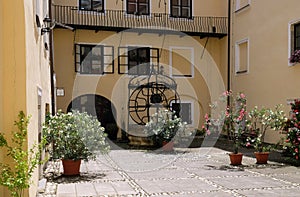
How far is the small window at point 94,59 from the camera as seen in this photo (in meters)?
15.2

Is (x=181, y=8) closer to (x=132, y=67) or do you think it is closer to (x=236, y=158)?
(x=132, y=67)

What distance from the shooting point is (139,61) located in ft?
52.9

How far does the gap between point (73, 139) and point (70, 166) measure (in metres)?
0.60

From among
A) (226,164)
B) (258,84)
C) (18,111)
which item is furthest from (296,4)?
(18,111)

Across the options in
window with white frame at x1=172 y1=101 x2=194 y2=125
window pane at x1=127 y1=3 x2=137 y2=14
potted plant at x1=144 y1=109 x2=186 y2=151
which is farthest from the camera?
window with white frame at x1=172 y1=101 x2=194 y2=125

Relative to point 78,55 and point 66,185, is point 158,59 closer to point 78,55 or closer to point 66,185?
point 78,55

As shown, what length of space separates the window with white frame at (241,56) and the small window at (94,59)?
18.2 ft

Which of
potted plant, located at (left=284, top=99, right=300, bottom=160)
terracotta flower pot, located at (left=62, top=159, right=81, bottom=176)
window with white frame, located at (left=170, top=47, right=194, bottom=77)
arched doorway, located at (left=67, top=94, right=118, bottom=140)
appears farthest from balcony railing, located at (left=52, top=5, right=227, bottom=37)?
terracotta flower pot, located at (left=62, top=159, right=81, bottom=176)

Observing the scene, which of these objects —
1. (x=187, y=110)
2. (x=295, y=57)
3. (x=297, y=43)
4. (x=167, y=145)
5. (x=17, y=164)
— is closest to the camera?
(x=17, y=164)

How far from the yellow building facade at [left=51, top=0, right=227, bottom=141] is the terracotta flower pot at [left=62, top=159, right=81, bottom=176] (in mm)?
6806

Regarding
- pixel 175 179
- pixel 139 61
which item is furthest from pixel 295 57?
pixel 139 61

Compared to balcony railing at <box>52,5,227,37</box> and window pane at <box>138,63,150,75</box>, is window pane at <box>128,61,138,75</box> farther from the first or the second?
balcony railing at <box>52,5,227,37</box>

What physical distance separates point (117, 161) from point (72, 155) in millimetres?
2581

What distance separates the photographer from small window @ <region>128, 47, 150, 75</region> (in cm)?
1591
